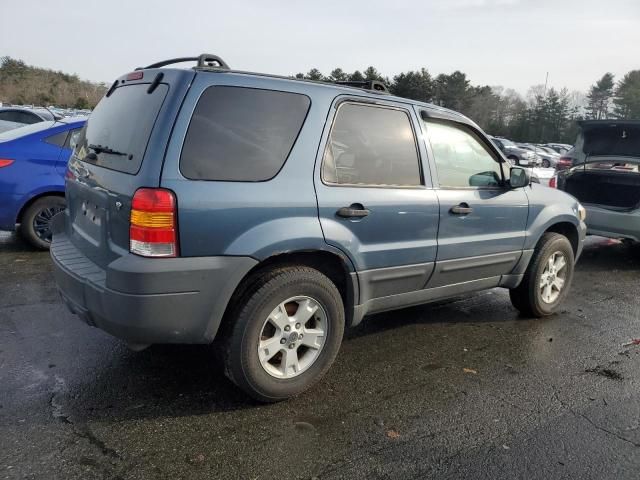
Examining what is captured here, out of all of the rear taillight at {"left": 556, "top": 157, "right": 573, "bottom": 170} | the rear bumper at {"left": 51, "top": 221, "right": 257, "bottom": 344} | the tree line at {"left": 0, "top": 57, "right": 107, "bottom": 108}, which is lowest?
the rear bumper at {"left": 51, "top": 221, "right": 257, "bottom": 344}

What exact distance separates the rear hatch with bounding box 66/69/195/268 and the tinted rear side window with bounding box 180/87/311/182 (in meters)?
0.14

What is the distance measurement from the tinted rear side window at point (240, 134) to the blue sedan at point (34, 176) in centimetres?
394

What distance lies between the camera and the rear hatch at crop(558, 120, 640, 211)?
6867mm

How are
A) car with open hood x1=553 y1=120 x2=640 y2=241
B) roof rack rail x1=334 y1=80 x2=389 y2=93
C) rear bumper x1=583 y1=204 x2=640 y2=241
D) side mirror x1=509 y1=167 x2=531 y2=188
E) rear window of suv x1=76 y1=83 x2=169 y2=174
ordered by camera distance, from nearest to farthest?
1. rear window of suv x1=76 y1=83 x2=169 y2=174
2. roof rack rail x1=334 y1=80 x2=389 y2=93
3. side mirror x1=509 y1=167 x2=531 y2=188
4. rear bumper x1=583 y1=204 x2=640 y2=241
5. car with open hood x1=553 y1=120 x2=640 y2=241

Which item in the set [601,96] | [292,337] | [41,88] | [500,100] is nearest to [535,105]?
[500,100]

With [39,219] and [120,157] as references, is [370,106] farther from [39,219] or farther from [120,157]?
[39,219]

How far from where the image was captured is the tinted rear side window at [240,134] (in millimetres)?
2709

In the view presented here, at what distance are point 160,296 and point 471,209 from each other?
7.81ft

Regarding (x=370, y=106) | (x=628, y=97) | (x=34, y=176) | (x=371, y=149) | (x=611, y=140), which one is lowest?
(x=34, y=176)

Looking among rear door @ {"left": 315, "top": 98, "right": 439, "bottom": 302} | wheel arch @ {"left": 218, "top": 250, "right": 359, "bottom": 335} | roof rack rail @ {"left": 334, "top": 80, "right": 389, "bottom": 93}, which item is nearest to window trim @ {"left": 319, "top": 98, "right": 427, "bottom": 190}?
rear door @ {"left": 315, "top": 98, "right": 439, "bottom": 302}

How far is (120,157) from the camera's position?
2.85 metres

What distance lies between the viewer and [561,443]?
2807 millimetres

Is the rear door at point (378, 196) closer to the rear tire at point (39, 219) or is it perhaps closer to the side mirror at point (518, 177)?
the side mirror at point (518, 177)

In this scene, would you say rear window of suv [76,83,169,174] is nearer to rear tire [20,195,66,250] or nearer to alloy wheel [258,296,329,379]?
alloy wheel [258,296,329,379]
